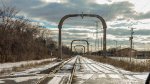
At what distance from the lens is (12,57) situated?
147 ft

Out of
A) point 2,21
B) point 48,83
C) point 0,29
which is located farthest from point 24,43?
point 48,83

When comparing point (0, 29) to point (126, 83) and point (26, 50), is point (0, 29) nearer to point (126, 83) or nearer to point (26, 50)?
point (26, 50)

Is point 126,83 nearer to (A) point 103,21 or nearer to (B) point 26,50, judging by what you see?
(B) point 26,50

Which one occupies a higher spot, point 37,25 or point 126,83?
point 37,25

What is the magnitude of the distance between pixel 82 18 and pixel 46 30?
59.4m

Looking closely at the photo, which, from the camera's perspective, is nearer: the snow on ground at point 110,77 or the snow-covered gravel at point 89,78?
the snow-covered gravel at point 89,78

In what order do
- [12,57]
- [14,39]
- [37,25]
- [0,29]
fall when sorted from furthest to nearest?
[37,25], [14,39], [0,29], [12,57]

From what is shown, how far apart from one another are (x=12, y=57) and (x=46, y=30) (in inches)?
3411

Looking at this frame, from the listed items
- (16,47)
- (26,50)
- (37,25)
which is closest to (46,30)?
(37,25)

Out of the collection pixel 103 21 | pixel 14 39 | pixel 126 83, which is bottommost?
pixel 126 83

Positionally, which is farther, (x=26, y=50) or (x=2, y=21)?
(x=26, y=50)

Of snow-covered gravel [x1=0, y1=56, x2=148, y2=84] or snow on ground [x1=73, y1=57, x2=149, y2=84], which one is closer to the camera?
snow-covered gravel [x1=0, y1=56, x2=148, y2=84]

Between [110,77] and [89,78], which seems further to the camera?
[110,77]

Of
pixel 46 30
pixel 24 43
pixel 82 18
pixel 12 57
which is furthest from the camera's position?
pixel 46 30
